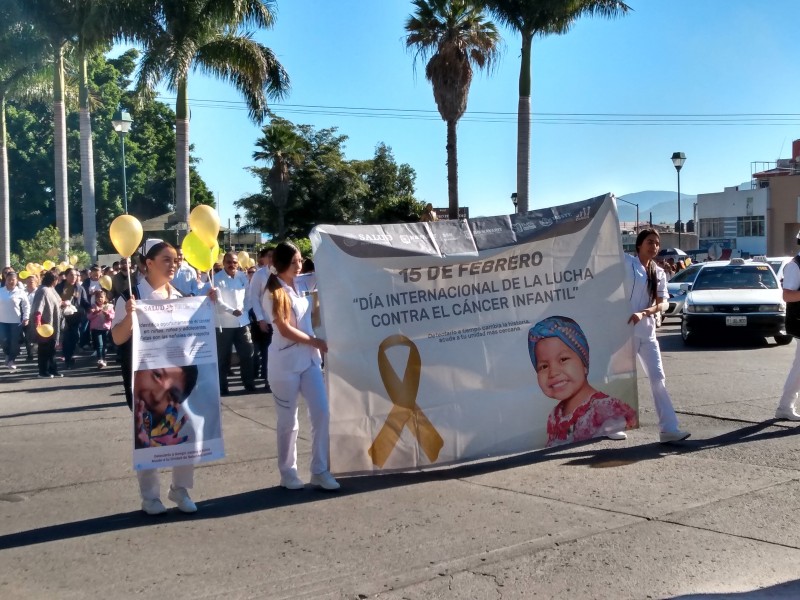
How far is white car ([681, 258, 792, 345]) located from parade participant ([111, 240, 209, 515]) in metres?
13.4

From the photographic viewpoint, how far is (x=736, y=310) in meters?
17.4

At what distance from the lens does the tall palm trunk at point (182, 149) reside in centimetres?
2489

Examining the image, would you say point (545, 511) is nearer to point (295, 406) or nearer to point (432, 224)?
point (295, 406)

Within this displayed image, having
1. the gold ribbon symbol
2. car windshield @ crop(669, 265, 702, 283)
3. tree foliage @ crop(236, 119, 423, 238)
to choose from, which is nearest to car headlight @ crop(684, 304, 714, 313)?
car windshield @ crop(669, 265, 702, 283)

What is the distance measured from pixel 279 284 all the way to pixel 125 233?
1255mm

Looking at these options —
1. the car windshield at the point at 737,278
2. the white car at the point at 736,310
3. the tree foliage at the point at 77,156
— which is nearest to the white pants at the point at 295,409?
the white car at the point at 736,310

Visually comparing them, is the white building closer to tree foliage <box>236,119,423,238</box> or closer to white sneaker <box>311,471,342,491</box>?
tree foliage <box>236,119,423,238</box>

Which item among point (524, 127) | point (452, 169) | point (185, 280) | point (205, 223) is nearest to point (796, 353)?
point (205, 223)

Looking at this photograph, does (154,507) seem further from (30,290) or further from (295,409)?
(30,290)

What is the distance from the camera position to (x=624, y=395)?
7.98 meters

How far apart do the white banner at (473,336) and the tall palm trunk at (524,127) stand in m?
16.4

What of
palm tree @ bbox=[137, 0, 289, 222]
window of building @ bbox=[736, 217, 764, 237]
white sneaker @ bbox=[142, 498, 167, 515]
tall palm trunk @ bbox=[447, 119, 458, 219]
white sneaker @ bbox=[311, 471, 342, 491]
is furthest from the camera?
window of building @ bbox=[736, 217, 764, 237]

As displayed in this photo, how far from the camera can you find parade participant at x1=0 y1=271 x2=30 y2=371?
53.2 ft

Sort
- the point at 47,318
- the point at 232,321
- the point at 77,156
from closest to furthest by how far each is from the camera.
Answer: the point at 232,321 → the point at 47,318 → the point at 77,156
